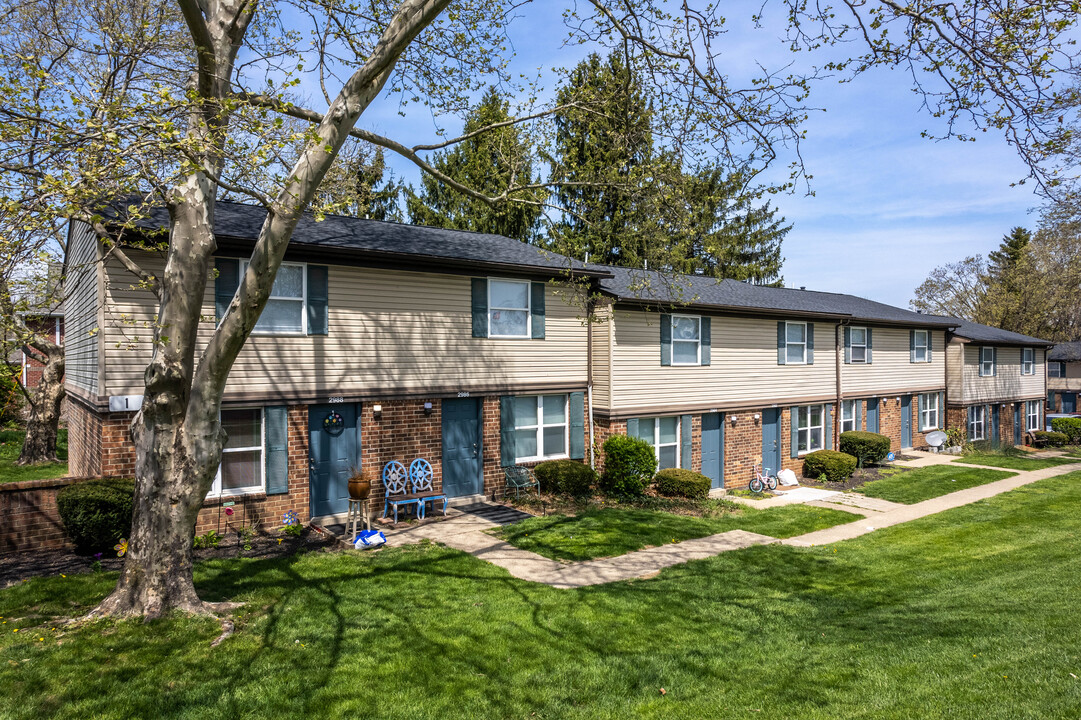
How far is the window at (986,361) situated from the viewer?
96.1ft

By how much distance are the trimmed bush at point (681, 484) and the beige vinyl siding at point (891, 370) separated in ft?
32.5

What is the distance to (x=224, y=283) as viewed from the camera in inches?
438

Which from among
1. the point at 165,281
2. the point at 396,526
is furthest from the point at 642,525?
the point at 165,281

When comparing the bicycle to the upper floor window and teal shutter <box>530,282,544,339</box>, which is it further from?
the upper floor window

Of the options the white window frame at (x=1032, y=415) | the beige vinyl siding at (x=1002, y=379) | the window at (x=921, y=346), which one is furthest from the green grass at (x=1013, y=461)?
the white window frame at (x=1032, y=415)

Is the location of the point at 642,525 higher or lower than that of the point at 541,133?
lower

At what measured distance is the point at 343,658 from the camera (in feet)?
21.1

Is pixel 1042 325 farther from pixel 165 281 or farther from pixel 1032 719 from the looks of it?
pixel 165 281

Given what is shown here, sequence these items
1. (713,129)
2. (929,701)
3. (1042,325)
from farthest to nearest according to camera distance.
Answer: (1042,325) → (713,129) → (929,701)

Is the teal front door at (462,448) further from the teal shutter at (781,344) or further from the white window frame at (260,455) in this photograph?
the teal shutter at (781,344)

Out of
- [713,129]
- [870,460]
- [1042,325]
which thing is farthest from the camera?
[1042,325]

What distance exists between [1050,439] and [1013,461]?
9324mm

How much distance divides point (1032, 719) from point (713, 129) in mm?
7804

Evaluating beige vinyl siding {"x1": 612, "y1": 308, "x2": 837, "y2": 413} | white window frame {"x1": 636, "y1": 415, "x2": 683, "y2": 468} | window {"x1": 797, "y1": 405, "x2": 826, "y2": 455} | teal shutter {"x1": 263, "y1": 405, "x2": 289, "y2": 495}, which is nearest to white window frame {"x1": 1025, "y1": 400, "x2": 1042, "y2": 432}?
beige vinyl siding {"x1": 612, "y1": 308, "x2": 837, "y2": 413}
